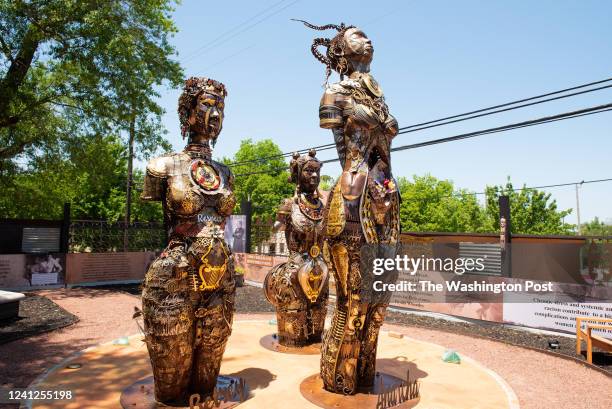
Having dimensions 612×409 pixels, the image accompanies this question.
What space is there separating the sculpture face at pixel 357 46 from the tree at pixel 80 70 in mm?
9789

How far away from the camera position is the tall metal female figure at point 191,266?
4172 mm

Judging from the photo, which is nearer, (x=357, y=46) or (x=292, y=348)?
(x=357, y=46)

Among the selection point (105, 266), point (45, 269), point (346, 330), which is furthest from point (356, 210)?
point (105, 266)

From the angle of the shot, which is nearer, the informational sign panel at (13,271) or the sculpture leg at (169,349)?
the sculpture leg at (169,349)

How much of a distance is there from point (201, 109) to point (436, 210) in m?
29.7

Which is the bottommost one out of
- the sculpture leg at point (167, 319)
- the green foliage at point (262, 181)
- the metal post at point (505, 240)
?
the sculpture leg at point (167, 319)

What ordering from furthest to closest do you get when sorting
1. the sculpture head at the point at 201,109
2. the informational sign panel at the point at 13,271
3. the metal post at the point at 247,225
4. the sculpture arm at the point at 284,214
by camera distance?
the metal post at the point at 247,225, the informational sign panel at the point at 13,271, the sculpture arm at the point at 284,214, the sculpture head at the point at 201,109

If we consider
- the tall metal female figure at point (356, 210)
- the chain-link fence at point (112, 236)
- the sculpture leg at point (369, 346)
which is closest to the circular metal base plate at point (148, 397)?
the tall metal female figure at point (356, 210)

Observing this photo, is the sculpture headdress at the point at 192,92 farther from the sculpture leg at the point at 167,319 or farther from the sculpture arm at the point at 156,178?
the sculpture leg at the point at 167,319

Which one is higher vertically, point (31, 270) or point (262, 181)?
point (262, 181)

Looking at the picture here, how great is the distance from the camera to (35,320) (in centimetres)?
899

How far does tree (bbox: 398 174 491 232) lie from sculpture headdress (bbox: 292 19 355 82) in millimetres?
24735

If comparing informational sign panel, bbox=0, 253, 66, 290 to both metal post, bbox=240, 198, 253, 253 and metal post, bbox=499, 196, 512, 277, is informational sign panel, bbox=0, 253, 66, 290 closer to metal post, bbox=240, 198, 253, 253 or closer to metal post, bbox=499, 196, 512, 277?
metal post, bbox=240, 198, 253, 253

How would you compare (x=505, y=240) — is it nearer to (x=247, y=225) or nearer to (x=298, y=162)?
(x=298, y=162)
